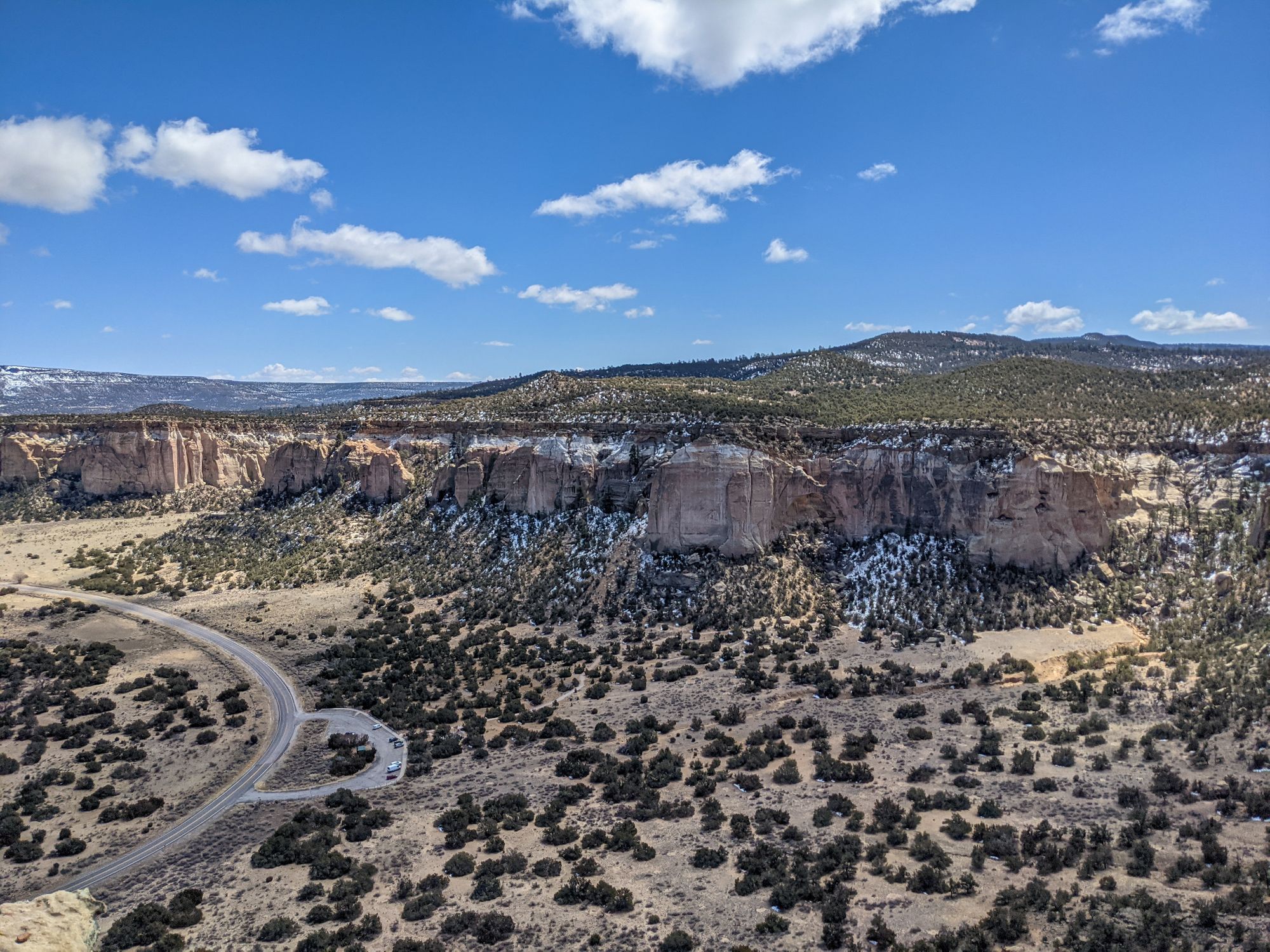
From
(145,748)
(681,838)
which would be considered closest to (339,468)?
(145,748)

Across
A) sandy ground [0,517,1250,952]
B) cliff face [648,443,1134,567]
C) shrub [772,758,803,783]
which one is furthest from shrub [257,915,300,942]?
cliff face [648,443,1134,567]

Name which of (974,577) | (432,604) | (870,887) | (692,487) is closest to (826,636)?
(974,577)

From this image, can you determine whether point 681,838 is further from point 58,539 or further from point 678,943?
point 58,539

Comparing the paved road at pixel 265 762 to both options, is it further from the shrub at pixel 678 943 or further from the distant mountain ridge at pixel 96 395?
the distant mountain ridge at pixel 96 395

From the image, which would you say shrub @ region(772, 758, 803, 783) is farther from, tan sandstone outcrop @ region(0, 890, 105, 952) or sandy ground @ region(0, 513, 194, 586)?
sandy ground @ region(0, 513, 194, 586)

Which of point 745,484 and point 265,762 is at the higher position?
point 745,484

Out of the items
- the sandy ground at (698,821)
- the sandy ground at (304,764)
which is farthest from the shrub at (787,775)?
the sandy ground at (304,764)
